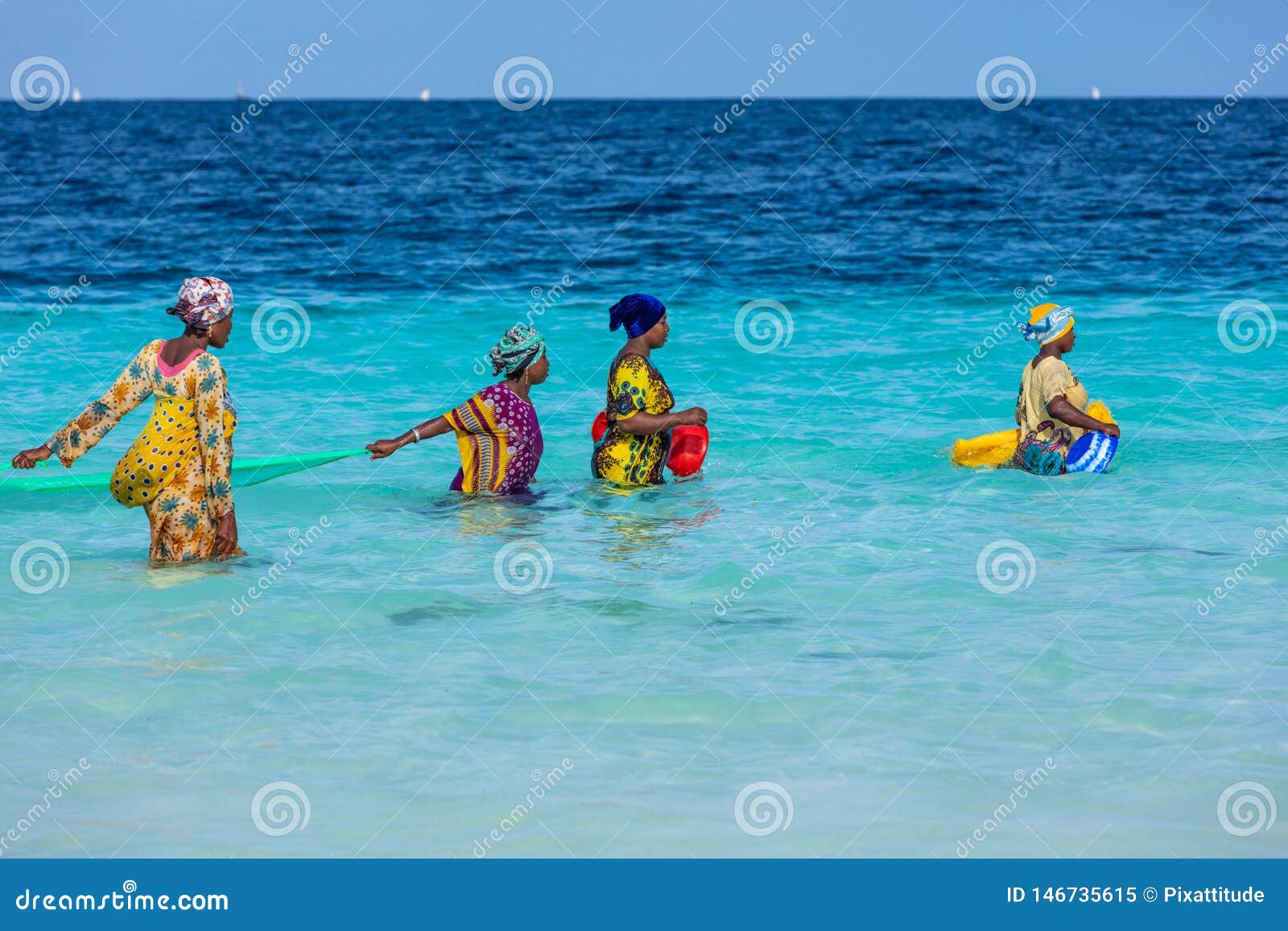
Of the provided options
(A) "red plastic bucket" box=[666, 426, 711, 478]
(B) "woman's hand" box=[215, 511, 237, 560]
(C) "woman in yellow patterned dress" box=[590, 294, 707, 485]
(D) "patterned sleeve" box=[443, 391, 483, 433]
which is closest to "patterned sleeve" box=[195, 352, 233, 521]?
(B) "woman's hand" box=[215, 511, 237, 560]

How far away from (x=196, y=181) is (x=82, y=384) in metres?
28.9

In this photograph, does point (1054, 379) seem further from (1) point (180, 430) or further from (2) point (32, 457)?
(2) point (32, 457)

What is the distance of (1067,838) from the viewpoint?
475cm

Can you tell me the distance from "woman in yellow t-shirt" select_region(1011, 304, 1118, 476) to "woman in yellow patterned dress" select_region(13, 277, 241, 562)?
5505 millimetres

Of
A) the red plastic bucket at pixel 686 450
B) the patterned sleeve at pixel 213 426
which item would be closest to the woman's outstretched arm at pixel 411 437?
the patterned sleeve at pixel 213 426

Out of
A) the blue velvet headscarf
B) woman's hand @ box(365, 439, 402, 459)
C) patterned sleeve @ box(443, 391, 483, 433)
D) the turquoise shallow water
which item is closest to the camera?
the turquoise shallow water

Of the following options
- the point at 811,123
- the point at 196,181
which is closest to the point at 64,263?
the point at 196,181

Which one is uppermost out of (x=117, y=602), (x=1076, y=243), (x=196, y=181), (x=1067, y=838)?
(x=196, y=181)

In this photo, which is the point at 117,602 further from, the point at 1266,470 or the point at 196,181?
the point at 196,181

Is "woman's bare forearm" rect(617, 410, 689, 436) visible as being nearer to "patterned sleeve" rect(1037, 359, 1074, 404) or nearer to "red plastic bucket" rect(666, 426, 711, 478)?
"red plastic bucket" rect(666, 426, 711, 478)

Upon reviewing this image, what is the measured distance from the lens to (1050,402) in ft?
32.0

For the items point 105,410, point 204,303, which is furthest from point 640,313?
point 105,410

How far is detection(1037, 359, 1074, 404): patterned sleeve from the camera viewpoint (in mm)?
9773

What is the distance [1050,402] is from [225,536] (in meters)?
5.48
